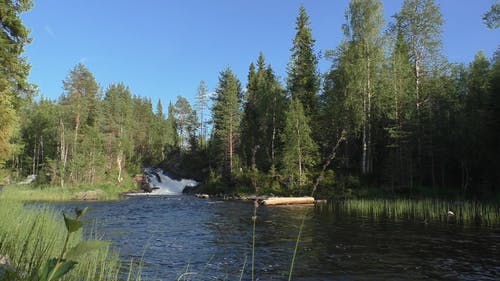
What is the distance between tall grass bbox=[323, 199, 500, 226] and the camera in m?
18.7

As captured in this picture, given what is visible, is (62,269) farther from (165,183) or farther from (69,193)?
(165,183)

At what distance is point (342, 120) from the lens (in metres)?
37.0

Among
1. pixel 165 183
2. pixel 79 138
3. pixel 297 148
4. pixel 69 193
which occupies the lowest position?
pixel 69 193

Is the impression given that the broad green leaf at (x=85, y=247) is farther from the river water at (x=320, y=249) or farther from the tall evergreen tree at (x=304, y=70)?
the tall evergreen tree at (x=304, y=70)

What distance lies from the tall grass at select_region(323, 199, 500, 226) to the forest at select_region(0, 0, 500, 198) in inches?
181

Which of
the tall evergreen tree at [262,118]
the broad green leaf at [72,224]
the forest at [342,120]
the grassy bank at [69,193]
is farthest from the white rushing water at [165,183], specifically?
the broad green leaf at [72,224]

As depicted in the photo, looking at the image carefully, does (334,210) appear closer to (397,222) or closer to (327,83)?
(397,222)

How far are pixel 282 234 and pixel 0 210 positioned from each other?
403 inches

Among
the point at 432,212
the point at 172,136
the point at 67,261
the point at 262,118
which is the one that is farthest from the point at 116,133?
the point at 67,261

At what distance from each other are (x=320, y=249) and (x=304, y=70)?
1383 inches

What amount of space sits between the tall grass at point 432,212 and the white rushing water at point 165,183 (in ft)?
122

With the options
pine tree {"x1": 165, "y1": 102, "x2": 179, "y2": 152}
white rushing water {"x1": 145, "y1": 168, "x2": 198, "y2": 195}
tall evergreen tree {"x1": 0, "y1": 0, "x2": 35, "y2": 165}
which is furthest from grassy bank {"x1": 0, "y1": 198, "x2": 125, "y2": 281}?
pine tree {"x1": 165, "y1": 102, "x2": 179, "y2": 152}

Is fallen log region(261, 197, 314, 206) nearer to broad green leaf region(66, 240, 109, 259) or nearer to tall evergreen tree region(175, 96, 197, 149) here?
broad green leaf region(66, 240, 109, 259)

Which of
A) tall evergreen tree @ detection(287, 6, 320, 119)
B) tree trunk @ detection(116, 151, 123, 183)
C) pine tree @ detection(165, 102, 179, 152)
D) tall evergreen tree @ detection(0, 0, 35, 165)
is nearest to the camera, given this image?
tall evergreen tree @ detection(0, 0, 35, 165)
